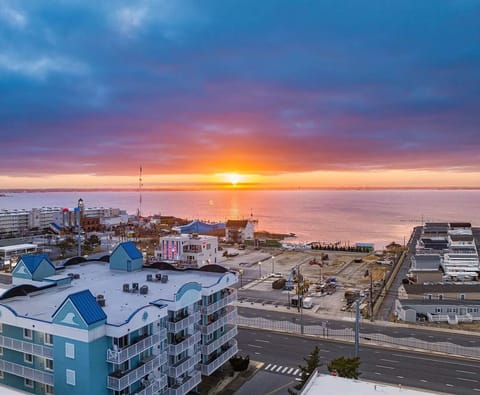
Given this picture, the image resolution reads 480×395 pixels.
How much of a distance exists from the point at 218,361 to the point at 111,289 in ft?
32.1

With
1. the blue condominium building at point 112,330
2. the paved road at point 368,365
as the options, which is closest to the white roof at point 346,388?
the blue condominium building at point 112,330

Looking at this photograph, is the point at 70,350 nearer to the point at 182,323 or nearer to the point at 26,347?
the point at 26,347

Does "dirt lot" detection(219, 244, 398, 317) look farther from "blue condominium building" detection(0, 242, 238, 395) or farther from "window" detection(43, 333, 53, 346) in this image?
"window" detection(43, 333, 53, 346)

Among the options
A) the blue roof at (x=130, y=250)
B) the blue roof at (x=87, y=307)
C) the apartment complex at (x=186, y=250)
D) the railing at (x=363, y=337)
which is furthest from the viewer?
the apartment complex at (x=186, y=250)

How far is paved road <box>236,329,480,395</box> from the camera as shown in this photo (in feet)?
105

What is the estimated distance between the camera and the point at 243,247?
106 metres

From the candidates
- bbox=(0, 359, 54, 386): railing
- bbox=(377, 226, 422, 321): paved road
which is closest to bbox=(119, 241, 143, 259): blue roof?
bbox=(0, 359, 54, 386): railing

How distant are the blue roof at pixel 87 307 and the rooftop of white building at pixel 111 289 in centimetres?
131

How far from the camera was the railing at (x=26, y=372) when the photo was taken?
23.6 meters

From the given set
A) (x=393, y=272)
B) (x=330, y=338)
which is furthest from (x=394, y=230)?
(x=330, y=338)

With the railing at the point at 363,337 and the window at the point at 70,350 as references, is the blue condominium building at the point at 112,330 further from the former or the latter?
the railing at the point at 363,337

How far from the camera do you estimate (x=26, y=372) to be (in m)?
24.5

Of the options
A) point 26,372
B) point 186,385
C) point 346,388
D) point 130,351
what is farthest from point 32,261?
point 346,388

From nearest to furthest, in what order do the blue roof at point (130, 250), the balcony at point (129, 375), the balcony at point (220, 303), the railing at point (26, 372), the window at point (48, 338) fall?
1. the balcony at point (129, 375)
2. the window at point (48, 338)
3. the railing at point (26, 372)
4. the balcony at point (220, 303)
5. the blue roof at point (130, 250)
